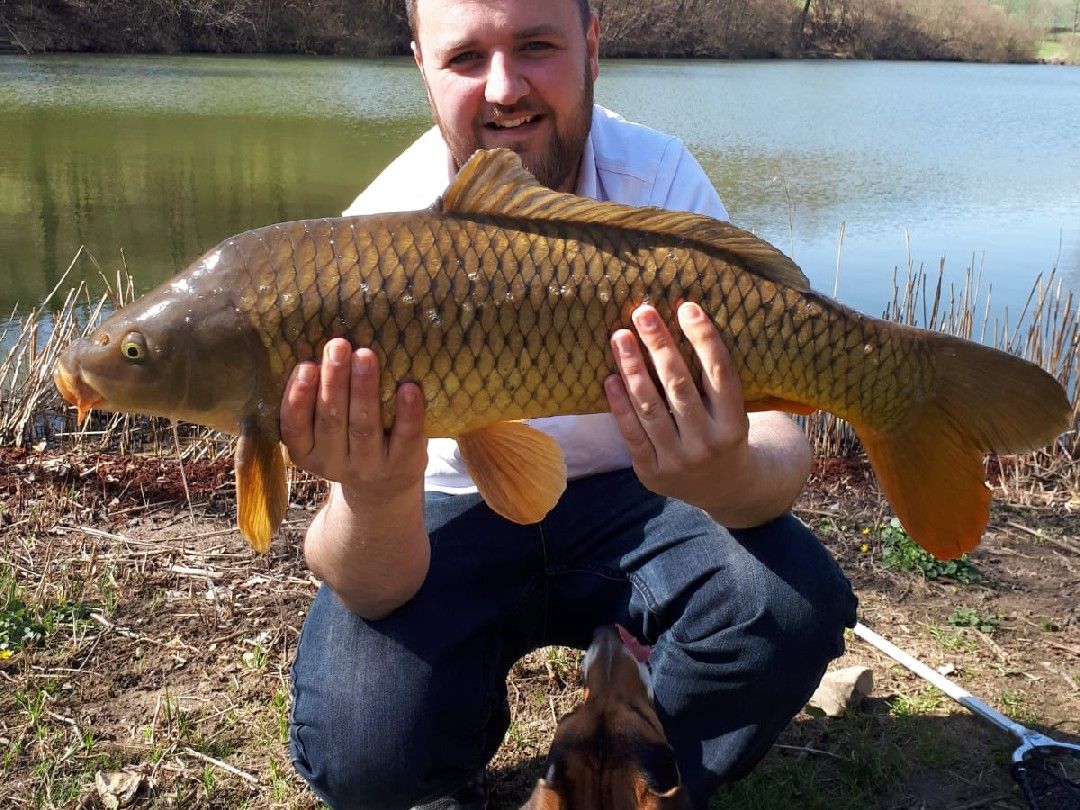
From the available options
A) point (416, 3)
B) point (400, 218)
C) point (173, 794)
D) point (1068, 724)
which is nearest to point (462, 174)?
point (400, 218)

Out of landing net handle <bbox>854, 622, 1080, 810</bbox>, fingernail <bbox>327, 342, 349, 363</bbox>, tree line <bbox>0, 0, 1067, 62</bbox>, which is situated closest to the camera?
fingernail <bbox>327, 342, 349, 363</bbox>

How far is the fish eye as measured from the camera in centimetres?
120

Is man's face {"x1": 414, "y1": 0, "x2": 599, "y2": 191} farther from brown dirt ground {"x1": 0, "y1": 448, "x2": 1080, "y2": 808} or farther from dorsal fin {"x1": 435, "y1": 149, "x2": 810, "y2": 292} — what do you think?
brown dirt ground {"x1": 0, "y1": 448, "x2": 1080, "y2": 808}

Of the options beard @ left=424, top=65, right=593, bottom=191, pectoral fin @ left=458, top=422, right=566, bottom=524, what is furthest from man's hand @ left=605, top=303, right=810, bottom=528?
beard @ left=424, top=65, right=593, bottom=191

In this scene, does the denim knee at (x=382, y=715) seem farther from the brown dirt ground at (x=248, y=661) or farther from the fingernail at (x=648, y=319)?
the fingernail at (x=648, y=319)

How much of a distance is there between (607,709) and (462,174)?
0.73 meters

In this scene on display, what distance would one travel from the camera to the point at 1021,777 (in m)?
1.63

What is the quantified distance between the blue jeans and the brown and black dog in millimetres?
146

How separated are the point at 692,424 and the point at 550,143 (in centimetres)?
63

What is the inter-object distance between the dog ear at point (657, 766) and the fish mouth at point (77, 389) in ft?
2.61

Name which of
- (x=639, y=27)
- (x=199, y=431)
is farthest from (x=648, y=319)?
(x=639, y=27)

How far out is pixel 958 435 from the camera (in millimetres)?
1340

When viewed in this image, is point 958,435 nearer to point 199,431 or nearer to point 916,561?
point 916,561

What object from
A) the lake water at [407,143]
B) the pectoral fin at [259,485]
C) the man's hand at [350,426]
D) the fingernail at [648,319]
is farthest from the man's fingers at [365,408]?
the lake water at [407,143]
